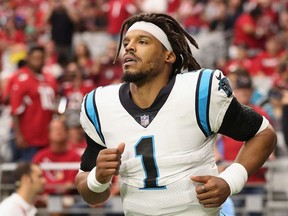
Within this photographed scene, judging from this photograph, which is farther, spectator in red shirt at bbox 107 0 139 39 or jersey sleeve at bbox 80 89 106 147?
spectator in red shirt at bbox 107 0 139 39

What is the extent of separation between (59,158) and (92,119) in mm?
4609

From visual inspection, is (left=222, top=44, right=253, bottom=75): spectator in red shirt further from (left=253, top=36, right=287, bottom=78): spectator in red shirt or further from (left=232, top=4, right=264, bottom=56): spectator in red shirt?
(left=232, top=4, right=264, bottom=56): spectator in red shirt

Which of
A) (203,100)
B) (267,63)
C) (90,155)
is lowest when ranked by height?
(267,63)

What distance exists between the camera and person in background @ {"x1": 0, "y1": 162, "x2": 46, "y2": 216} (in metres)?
6.43

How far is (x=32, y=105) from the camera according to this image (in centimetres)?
959

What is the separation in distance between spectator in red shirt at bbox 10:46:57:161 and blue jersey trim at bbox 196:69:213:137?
5741mm

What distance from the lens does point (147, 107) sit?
4.02 m

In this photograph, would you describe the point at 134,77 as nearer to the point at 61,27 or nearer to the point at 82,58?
the point at 82,58

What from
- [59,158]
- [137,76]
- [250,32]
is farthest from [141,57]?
[250,32]

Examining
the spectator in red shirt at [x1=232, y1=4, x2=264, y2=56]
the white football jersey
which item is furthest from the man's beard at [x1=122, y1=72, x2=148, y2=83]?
the spectator in red shirt at [x1=232, y1=4, x2=264, y2=56]

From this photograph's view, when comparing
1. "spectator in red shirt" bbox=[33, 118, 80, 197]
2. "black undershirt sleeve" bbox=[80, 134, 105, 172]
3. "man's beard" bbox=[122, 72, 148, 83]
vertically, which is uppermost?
"man's beard" bbox=[122, 72, 148, 83]

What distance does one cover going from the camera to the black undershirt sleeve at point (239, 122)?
3.93m

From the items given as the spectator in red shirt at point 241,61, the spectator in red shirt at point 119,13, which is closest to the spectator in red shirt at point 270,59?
the spectator in red shirt at point 241,61

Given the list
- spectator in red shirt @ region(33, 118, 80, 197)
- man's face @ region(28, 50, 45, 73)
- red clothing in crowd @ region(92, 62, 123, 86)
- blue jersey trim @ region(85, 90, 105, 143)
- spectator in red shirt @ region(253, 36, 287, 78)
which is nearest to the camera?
blue jersey trim @ region(85, 90, 105, 143)
